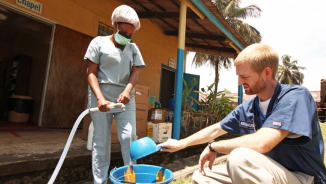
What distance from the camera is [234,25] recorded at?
2064cm

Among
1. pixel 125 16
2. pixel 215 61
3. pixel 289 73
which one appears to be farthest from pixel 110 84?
pixel 289 73

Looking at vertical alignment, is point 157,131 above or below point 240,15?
below

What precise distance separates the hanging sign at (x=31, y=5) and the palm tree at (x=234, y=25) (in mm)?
17287

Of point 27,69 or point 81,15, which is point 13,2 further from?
point 27,69

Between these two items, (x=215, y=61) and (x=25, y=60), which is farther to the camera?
(x=215, y=61)

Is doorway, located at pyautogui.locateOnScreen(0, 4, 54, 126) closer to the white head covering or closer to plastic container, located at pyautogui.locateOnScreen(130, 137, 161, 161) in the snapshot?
the white head covering

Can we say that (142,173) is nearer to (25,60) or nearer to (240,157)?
(240,157)

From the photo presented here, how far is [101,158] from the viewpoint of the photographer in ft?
6.49

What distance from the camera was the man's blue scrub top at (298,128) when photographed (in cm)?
119

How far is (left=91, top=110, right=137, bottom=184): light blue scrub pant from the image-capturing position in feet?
6.45

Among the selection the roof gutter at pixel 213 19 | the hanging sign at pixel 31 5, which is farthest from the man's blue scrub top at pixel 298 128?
the hanging sign at pixel 31 5

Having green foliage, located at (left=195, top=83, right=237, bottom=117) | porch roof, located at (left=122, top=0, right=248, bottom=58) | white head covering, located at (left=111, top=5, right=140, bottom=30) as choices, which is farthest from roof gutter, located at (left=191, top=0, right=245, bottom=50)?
white head covering, located at (left=111, top=5, right=140, bottom=30)

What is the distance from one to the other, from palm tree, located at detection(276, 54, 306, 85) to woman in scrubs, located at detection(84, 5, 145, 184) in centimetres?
4613

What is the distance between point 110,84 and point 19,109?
4889mm
